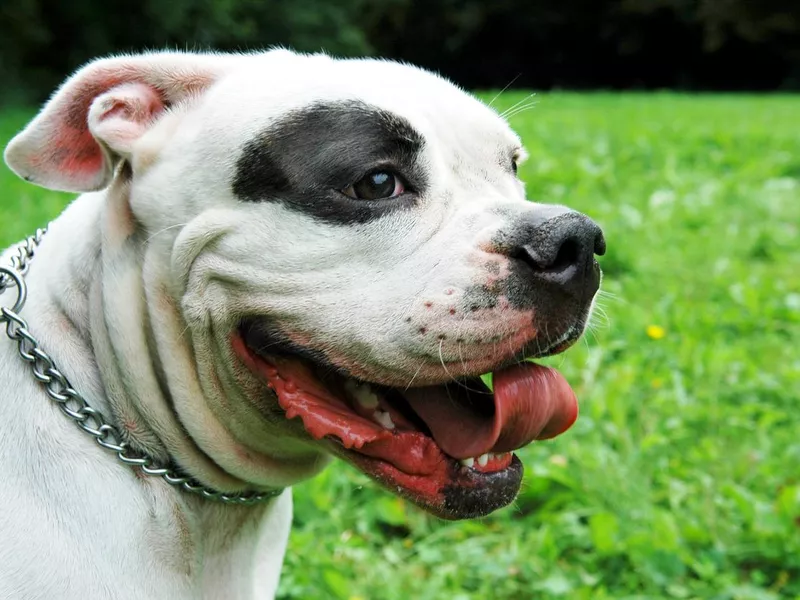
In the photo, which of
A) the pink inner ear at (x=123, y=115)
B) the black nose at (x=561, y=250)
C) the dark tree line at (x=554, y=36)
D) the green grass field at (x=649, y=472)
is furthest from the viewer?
the dark tree line at (x=554, y=36)

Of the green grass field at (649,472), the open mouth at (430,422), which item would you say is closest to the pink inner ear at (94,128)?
the open mouth at (430,422)

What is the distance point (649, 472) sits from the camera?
394 centimetres

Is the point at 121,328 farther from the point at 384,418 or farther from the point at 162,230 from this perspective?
the point at 384,418

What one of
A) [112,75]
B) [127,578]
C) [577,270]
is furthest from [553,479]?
[112,75]

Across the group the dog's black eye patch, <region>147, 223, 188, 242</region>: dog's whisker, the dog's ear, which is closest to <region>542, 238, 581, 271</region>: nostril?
the dog's black eye patch

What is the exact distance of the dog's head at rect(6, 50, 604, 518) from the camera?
2.28 metres

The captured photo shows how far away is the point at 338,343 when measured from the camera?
7.52 ft

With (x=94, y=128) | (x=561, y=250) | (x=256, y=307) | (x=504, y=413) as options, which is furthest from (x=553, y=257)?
(x=94, y=128)

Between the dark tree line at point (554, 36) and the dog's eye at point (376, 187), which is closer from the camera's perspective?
the dog's eye at point (376, 187)

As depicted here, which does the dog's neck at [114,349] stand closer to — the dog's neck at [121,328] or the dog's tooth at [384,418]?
the dog's neck at [121,328]

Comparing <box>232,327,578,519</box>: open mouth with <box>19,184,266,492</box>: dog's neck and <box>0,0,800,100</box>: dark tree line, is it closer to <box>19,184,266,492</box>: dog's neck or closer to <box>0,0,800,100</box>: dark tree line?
<box>19,184,266,492</box>: dog's neck

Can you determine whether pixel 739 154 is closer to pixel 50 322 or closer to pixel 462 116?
pixel 462 116

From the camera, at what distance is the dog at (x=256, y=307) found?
7.41 feet

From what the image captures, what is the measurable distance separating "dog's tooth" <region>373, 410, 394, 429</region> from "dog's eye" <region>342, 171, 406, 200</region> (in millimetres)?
550
